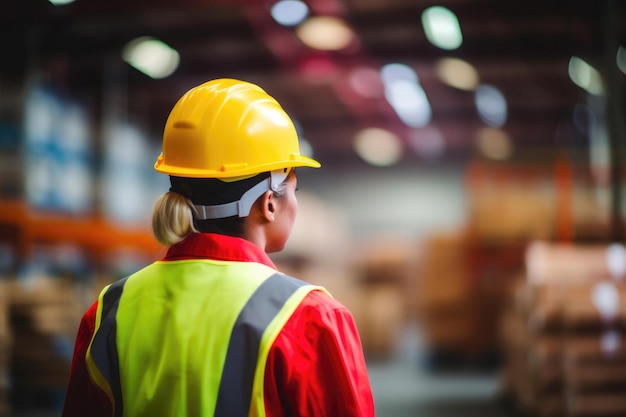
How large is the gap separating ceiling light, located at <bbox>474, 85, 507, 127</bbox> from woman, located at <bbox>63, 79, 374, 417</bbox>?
51.6 feet

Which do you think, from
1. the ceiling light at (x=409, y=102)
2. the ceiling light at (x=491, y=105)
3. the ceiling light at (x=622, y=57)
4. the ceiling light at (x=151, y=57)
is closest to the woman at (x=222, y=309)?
the ceiling light at (x=622, y=57)

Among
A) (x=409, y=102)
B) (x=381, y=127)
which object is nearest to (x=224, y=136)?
(x=409, y=102)

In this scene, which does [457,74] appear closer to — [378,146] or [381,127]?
[381,127]

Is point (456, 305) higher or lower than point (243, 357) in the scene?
lower

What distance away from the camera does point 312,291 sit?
1.46m

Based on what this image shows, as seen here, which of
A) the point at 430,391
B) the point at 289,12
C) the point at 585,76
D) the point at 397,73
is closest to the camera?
the point at 430,391

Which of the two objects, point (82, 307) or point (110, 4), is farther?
point (82, 307)

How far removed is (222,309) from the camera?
1.45m

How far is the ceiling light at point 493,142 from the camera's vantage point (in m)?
21.5

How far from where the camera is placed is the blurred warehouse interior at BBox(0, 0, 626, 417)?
6609mm

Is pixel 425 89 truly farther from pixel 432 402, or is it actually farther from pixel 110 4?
pixel 432 402

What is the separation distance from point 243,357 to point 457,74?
1490 cm

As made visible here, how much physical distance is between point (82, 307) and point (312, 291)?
9.11 meters

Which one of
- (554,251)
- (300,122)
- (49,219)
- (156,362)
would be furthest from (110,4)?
(300,122)
